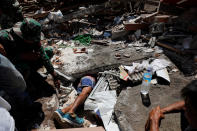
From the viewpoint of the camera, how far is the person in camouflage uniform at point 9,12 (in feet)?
18.5

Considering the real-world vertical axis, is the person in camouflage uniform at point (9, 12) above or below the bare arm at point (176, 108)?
above

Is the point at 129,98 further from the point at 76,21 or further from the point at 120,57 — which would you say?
the point at 76,21

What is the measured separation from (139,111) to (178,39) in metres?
2.49

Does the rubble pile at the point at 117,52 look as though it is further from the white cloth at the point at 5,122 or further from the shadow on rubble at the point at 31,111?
the white cloth at the point at 5,122

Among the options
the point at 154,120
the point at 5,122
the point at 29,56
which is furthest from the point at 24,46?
the point at 154,120

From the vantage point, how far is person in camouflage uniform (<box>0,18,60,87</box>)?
130 inches

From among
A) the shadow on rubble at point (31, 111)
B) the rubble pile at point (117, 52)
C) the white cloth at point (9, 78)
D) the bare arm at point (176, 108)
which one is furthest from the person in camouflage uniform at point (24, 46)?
the bare arm at point (176, 108)

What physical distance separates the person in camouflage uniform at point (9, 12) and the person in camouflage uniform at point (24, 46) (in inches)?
105

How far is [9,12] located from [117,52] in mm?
4399

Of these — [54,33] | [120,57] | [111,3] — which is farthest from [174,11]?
[54,33]

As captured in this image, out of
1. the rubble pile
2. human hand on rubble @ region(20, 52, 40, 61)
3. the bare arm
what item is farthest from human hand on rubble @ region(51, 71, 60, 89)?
the bare arm

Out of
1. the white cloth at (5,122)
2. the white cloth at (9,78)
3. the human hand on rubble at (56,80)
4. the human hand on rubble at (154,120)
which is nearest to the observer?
the white cloth at (5,122)

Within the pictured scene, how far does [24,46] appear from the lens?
3730 millimetres

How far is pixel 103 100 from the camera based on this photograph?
3.24 m
